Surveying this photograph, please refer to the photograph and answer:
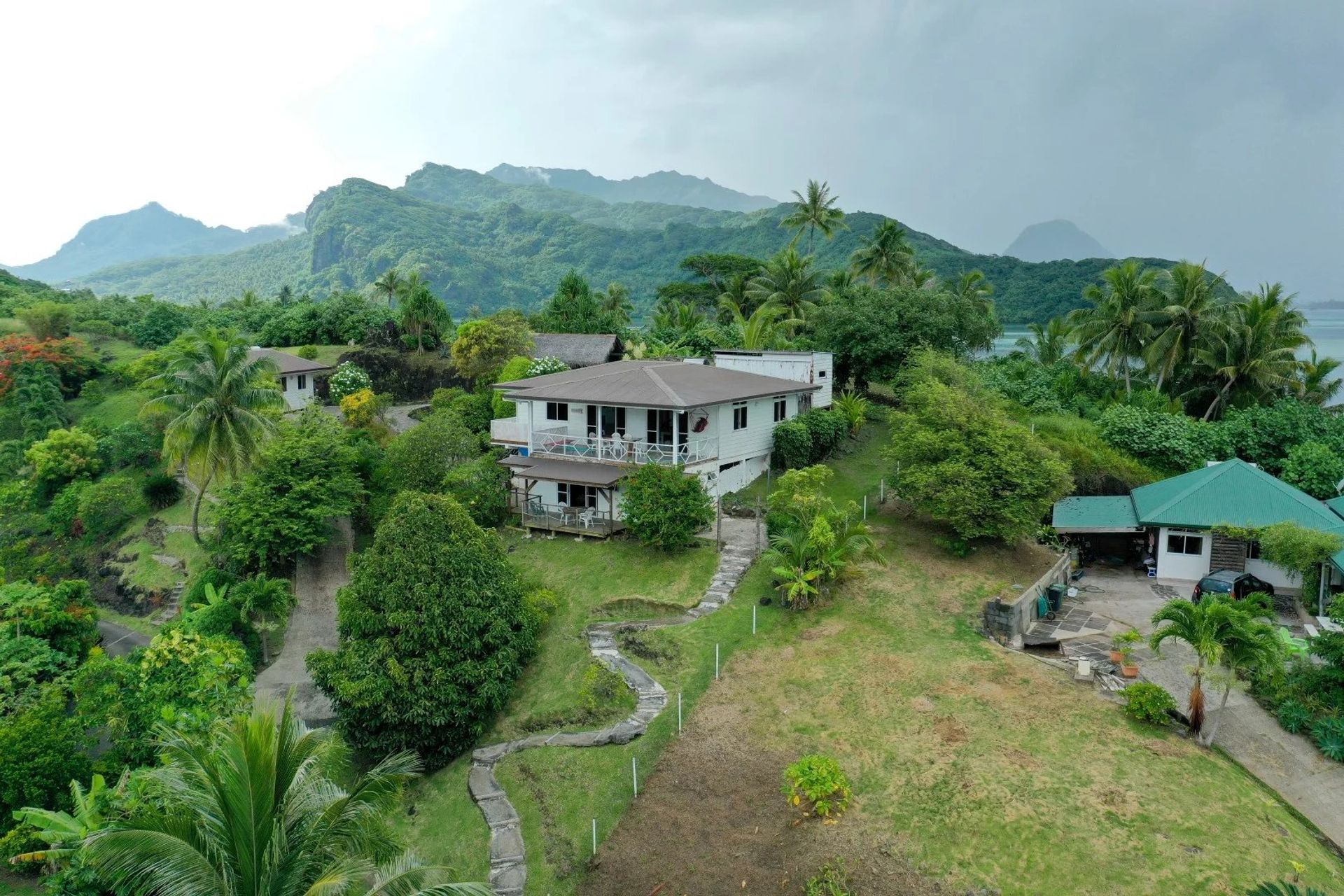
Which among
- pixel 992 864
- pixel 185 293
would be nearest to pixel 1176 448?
pixel 992 864

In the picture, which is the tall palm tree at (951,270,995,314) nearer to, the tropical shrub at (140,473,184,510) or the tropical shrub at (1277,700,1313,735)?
the tropical shrub at (1277,700,1313,735)

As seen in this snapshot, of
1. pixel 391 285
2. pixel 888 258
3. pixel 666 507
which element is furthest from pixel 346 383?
pixel 888 258

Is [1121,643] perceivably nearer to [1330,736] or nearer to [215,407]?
[1330,736]

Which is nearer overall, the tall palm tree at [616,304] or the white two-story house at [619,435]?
the white two-story house at [619,435]

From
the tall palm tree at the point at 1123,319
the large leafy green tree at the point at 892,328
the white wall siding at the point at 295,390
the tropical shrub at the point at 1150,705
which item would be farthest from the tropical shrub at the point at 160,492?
the tall palm tree at the point at 1123,319

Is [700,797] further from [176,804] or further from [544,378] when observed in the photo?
[544,378]

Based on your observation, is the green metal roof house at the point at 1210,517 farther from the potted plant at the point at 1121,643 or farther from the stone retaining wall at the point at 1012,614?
the potted plant at the point at 1121,643

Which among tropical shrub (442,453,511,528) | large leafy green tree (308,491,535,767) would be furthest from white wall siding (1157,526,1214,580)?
tropical shrub (442,453,511,528)
